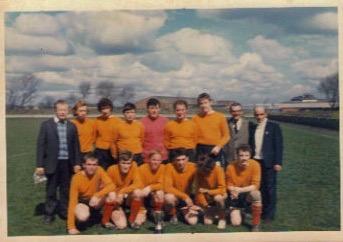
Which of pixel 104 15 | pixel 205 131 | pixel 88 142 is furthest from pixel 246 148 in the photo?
pixel 104 15

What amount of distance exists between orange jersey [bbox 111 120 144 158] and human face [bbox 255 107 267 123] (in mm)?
1231

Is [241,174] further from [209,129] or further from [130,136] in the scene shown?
[130,136]

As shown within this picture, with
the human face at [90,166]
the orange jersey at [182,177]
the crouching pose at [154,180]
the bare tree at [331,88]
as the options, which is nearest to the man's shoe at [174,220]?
the crouching pose at [154,180]

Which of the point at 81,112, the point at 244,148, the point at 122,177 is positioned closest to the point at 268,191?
the point at 244,148

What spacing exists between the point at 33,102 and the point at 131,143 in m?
1.37

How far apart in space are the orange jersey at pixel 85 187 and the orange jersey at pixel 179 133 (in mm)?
782

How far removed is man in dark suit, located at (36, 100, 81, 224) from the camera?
16.6ft

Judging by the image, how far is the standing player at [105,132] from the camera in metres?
5.27

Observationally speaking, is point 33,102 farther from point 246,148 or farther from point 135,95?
point 246,148

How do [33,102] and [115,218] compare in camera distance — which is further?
[33,102]

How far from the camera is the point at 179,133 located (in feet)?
17.1

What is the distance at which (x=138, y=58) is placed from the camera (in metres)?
5.50

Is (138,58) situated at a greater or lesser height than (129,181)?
greater

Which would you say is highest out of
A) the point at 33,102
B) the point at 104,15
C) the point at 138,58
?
the point at 104,15
